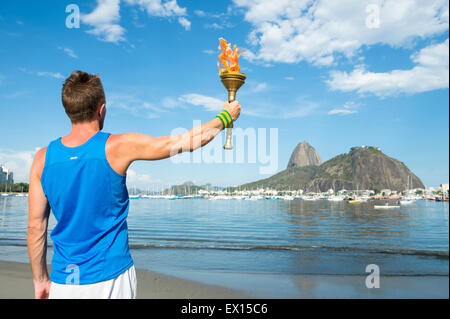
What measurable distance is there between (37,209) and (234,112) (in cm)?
157

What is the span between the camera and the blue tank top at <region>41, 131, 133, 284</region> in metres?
2.06

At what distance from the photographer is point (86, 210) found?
6.88 feet

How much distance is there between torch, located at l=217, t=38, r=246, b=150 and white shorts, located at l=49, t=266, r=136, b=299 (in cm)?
144

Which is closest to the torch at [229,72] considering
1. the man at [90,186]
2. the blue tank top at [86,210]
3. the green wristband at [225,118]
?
the green wristband at [225,118]

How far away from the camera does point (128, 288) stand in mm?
2311

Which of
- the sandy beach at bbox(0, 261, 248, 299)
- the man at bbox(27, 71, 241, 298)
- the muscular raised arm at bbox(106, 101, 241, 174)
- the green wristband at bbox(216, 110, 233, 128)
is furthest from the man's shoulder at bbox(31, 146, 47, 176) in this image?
the sandy beach at bbox(0, 261, 248, 299)

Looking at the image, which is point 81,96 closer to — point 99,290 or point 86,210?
point 86,210

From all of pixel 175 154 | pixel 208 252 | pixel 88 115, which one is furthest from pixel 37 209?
pixel 208 252

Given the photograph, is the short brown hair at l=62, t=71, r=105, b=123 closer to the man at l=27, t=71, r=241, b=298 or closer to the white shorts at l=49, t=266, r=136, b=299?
the man at l=27, t=71, r=241, b=298

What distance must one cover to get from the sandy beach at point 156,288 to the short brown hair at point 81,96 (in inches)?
265

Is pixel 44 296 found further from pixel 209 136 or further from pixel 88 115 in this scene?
pixel 209 136

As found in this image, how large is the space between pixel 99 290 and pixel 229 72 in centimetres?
220

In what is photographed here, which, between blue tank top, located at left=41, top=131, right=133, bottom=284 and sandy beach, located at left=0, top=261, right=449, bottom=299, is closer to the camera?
blue tank top, located at left=41, top=131, right=133, bottom=284

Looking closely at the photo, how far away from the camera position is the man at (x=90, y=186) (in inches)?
81.2
